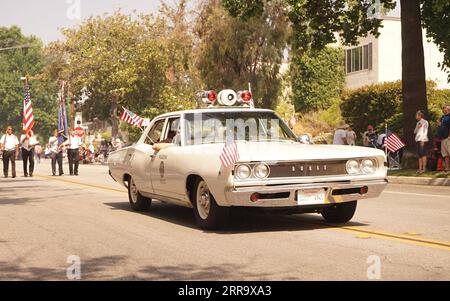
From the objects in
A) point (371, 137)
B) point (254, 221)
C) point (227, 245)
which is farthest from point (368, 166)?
point (371, 137)

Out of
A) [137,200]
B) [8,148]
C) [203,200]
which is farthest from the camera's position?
[8,148]

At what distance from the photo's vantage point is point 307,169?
817cm

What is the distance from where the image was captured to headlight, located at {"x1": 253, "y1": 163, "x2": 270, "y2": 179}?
7996mm

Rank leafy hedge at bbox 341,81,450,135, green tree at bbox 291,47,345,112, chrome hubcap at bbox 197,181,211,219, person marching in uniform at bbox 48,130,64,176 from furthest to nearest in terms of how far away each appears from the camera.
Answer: green tree at bbox 291,47,345,112, leafy hedge at bbox 341,81,450,135, person marching in uniform at bbox 48,130,64,176, chrome hubcap at bbox 197,181,211,219

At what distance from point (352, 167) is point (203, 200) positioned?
74.0 inches

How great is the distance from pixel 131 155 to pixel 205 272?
5.38 m

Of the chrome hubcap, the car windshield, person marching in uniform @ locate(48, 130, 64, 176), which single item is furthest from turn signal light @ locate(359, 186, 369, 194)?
person marching in uniform @ locate(48, 130, 64, 176)

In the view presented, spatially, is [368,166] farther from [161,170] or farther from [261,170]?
[161,170]

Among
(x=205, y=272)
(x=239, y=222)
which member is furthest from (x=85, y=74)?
(x=205, y=272)

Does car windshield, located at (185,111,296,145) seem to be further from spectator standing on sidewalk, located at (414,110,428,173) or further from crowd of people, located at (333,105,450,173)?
spectator standing on sidewalk, located at (414,110,428,173)

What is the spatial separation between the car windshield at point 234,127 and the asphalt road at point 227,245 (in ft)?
3.76

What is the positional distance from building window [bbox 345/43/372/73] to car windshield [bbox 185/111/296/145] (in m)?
34.3

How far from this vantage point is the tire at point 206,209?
27.3ft

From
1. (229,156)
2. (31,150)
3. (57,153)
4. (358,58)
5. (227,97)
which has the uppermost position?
(358,58)
